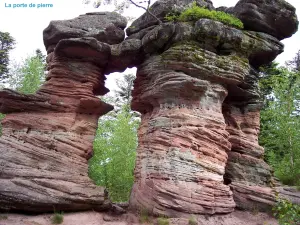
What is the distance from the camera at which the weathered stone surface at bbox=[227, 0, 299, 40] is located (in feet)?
41.5

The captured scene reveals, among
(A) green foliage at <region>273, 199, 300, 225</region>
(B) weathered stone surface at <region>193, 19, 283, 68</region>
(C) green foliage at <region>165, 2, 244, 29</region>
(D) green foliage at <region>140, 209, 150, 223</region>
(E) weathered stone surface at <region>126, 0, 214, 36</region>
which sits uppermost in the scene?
(E) weathered stone surface at <region>126, 0, 214, 36</region>

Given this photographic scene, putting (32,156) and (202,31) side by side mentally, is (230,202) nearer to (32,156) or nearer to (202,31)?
(202,31)

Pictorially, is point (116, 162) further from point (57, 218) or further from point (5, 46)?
point (5, 46)

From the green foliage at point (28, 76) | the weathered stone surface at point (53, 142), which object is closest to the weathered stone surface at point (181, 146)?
the weathered stone surface at point (53, 142)

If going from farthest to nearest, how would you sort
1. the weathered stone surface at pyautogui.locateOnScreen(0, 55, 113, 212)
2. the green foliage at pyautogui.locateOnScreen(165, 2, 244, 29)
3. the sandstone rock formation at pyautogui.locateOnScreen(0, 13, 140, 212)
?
the green foliage at pyautogui.locateOnScreen(165, 2, 244, 29), the sandstone rock formation at pyautogui.locateOnScreen(0, 13, 140, 212), the weathered stone surface at pyautogui.locateOnScreen(0, 55, 113, 212)

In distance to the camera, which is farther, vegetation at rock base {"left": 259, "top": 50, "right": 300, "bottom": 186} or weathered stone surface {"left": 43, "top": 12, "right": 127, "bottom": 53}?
vegetation at rock base {"left": 259, "top": 50, "right": 300, "bottom": 186}

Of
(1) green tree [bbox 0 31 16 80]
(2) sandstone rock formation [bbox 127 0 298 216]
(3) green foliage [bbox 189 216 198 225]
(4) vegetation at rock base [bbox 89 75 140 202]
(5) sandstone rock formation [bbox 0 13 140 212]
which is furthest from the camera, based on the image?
(1) green tree [bbox 0 31 16 80]

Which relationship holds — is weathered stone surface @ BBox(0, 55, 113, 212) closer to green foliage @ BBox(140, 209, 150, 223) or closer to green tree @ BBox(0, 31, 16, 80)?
green foliage @ BBox(140, 209, 150, 223)

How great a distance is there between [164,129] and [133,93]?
→ 3.20 m

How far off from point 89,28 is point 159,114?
5.18 meters

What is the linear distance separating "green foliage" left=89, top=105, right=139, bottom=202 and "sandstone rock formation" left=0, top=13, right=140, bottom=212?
9732 mm

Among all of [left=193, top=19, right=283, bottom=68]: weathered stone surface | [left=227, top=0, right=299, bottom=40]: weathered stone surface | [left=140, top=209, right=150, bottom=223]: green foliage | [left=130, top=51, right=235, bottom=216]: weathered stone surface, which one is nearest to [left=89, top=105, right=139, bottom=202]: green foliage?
[left=130, top=51, right=235, bottom=216]: weathered stone surface

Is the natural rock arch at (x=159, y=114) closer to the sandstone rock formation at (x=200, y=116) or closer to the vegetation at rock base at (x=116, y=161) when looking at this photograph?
the sandstone rock formation at (x=200, y=116)

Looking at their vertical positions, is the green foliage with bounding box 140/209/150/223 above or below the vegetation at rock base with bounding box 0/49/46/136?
below
